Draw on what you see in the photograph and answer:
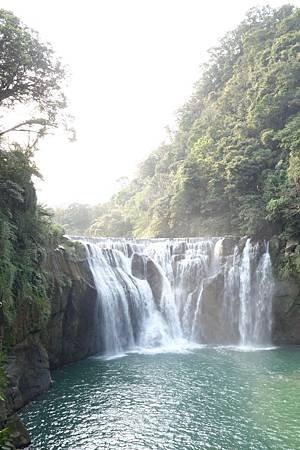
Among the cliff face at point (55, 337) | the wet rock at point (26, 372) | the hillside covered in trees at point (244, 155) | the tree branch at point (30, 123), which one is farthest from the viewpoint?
the hillside covered in trees at point (244, 155)

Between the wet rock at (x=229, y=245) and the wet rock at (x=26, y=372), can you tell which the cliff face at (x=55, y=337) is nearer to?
the wet rock at (x=26, y=372)

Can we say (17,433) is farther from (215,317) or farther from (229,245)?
(229,245)

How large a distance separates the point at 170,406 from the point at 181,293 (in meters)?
12.1

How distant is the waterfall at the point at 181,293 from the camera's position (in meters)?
20.3

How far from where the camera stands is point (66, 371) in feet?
52.0

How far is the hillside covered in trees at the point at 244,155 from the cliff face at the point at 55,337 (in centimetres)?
1214

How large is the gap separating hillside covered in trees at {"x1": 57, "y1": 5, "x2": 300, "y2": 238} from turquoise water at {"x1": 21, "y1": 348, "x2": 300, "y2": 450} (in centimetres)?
1092

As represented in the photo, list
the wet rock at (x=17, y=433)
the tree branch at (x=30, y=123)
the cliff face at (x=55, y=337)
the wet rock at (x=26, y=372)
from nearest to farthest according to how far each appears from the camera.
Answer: the wet rock at (x=17, y=433) < the wet rock at (x=26, y=372) < the cliff face at (x=55, y=337) < the tree branch at (x=30, y=123)

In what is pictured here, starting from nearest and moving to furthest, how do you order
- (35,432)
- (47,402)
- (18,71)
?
(35,432) → (47,402) → (18,71)

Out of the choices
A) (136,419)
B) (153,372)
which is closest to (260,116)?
(153,372)

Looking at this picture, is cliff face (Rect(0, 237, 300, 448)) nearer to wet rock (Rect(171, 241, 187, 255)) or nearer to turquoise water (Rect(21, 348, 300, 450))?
turquoise water (Rect(21, 348, 300, 450))

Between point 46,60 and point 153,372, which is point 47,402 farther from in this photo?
point 46,60

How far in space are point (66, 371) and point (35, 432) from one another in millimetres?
5956

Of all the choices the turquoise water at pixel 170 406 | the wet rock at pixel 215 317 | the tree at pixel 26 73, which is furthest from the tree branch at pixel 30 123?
the wet rock at pixel 215 317
